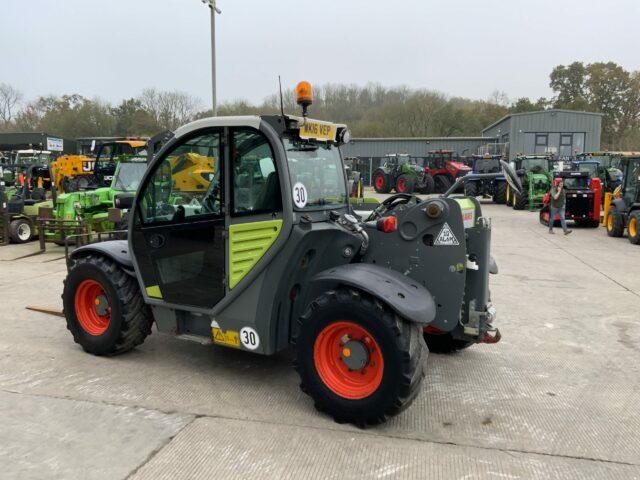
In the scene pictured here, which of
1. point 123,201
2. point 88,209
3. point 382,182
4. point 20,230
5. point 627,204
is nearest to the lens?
point 123,201

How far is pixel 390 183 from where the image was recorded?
28891 millimetres

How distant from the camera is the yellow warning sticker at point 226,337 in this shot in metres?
3.93

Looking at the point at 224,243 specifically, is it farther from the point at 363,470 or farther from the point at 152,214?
the point at 363,470

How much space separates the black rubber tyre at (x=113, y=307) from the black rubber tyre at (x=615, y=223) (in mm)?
13009

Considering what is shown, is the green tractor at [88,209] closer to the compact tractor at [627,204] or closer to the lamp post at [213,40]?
the lamp post at [213,40]

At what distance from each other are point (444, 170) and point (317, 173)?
2593cm

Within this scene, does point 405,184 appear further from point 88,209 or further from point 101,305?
point 101,305

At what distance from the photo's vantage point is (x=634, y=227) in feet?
41.6

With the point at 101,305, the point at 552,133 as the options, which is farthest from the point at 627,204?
the point at 552,133

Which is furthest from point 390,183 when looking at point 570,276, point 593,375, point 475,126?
point 475,126

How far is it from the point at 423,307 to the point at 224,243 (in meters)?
1.51

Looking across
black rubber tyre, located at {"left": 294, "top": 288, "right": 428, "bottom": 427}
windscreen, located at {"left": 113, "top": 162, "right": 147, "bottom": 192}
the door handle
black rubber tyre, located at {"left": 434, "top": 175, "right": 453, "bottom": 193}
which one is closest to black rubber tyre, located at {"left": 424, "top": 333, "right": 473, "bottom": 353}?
black rubber tyre, located at {"left": 294, "top": 288, "right": 428, "bottom": 427}

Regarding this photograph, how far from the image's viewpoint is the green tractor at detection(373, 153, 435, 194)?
90.1ft

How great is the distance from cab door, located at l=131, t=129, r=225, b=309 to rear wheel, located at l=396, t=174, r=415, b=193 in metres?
23.6
